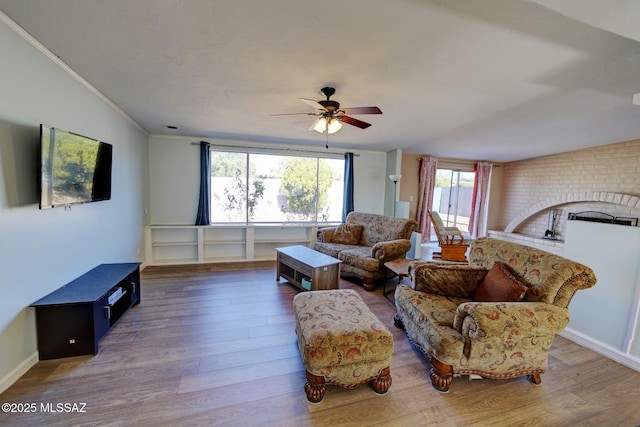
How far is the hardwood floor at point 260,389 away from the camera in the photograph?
1.54 meters

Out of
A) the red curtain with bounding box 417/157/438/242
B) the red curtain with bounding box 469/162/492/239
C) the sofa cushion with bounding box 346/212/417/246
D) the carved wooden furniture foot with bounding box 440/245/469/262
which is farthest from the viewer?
the red curtain with bounding box 469/162/492/239

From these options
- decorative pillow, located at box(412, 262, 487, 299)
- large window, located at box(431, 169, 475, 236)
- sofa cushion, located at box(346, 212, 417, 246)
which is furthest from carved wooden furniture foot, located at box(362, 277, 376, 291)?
large window, located at box(431, 169, 475, 236)

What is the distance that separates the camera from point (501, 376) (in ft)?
5.85

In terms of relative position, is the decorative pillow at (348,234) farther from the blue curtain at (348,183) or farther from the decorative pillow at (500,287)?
the decorative pillow at (500,287)

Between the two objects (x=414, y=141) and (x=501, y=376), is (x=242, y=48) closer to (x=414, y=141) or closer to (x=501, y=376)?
(x=501, y=376)

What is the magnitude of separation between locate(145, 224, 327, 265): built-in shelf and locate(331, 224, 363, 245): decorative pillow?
0.81 metres

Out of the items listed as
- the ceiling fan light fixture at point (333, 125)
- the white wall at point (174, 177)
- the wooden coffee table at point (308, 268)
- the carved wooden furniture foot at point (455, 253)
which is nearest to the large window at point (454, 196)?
the carved wooden furniture foot at point (455, 253)

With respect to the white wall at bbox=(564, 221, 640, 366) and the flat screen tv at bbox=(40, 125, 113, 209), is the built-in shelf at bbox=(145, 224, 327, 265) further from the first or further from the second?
the white wall at bbox=(564, 221, 640, 366)

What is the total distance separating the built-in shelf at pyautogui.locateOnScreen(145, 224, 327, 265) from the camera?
4.53 metres

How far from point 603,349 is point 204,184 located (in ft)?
18.5

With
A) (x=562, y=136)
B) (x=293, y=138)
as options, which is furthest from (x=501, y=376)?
(x=562, y=136)

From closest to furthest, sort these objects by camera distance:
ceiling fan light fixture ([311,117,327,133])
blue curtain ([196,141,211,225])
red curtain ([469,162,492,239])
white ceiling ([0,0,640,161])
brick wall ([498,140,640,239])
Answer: white ceiling ([0,0,640,161]) < ceiling fan light fixture ([311,117,327,133]) < brick wall ([498,140,640,239]) < blue curtain ([196,141,211,225]) < red curtain ([469,162,492,239])

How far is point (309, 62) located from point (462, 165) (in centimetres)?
600

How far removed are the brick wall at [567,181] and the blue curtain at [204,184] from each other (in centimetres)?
743
